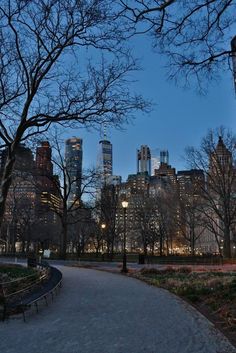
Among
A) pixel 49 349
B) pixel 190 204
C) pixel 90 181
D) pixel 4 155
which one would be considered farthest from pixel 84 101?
pixel 190 204

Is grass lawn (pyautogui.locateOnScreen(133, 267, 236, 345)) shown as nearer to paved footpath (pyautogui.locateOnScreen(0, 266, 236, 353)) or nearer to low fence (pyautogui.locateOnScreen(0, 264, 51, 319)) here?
paved footpath (pyautogui.locateOnScreen(0, 266, 236, 353))

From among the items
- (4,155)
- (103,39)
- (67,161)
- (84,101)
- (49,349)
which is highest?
(67,161)

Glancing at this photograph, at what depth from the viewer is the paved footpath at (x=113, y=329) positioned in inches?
268

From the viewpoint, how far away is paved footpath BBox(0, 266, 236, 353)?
681cm

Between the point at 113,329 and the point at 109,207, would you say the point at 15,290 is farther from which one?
the point at 109,207

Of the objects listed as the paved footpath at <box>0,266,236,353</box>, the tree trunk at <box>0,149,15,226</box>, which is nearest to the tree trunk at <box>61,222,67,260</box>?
the tree trunk at <box>0,149,15,226</box>

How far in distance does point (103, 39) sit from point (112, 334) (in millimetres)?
9992

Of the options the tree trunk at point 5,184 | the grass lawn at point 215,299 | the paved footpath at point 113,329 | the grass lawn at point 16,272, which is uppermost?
the tree trunk at point 5,184

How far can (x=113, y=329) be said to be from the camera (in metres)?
8.32

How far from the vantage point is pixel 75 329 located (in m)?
8.29

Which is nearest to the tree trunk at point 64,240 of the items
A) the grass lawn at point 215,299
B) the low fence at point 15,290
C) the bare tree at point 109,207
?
the bare tree at point 109,207

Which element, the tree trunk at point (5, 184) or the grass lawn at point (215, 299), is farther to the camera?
the tree trunk at point (5, 184)

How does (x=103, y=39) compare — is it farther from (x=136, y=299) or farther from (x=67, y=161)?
(x=67, y=161)

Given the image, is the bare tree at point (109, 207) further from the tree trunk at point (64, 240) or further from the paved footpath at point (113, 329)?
the paved footpath at point (113, 329)
